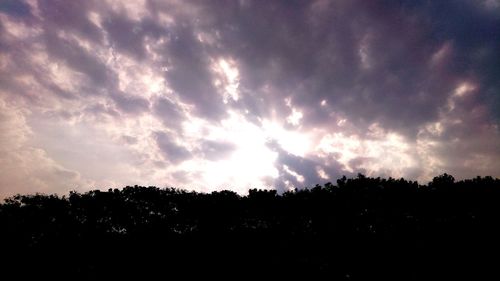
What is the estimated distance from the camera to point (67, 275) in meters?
29.9

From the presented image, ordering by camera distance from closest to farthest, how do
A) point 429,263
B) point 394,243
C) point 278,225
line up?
point 429,263 < point 394,243 < point 278,225

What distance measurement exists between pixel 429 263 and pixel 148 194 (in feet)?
86.1

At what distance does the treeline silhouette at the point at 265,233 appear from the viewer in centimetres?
2550

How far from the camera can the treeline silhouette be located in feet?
83.7

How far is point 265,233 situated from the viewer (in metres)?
30.9

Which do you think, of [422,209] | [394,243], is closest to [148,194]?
[394,243]

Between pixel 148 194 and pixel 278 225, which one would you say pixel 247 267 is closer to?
pixel 278 225

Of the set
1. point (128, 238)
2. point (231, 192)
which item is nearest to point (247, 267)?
point (231, 192)

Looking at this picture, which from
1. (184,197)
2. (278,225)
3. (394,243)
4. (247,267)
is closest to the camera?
(394,243)

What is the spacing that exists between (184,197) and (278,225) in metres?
10.2

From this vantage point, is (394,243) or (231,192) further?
(231,192)

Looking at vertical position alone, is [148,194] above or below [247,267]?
above

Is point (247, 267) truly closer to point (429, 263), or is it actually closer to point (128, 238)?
point (128, 238)

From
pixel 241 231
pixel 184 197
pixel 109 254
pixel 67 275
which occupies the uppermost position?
pixel 184 197
